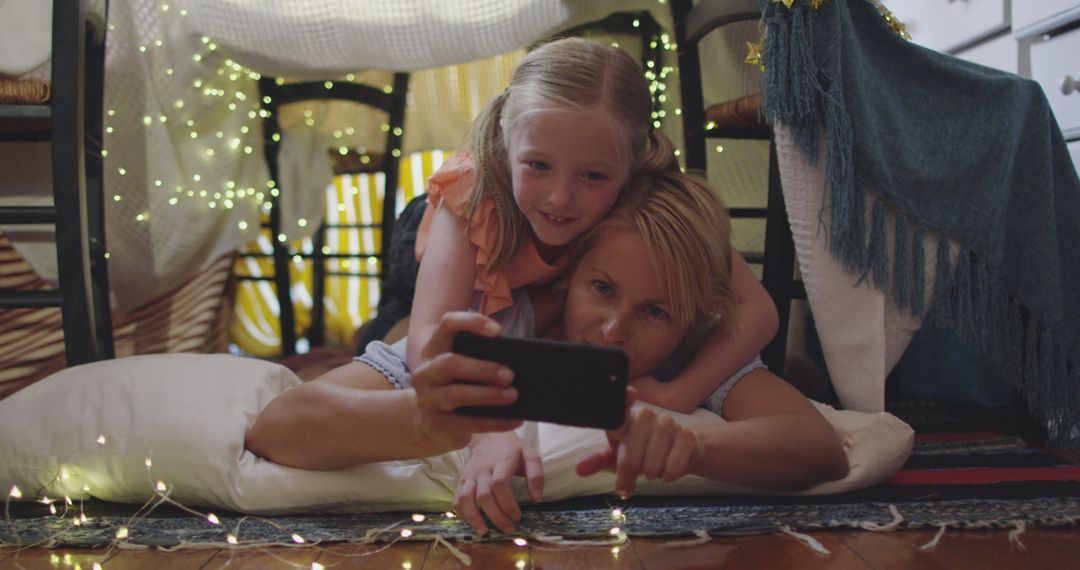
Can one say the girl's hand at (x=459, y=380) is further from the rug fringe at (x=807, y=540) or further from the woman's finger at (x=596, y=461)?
the rug fringe at (x=807, y=540)

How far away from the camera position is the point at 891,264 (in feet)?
3.36

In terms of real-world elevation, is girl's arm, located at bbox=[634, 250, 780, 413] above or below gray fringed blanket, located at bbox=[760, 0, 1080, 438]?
below

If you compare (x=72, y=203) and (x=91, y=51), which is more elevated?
(x=91, y=51)

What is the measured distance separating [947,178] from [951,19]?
2.74 feet

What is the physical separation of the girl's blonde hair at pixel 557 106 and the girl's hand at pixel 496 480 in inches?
9.5

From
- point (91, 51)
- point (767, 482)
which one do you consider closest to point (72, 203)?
point (91, 51)

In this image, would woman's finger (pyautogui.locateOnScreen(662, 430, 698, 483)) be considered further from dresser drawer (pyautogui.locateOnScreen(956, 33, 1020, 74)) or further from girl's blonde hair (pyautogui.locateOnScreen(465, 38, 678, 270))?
dresser drawer (pyautogui.locateOnScreen(956, 33, 1020, 74))

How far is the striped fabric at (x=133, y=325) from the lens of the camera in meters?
1.43

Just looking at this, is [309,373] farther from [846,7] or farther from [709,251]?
[846,7]

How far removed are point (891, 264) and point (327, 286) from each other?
1464mm

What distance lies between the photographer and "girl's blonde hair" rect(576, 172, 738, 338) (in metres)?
0.89

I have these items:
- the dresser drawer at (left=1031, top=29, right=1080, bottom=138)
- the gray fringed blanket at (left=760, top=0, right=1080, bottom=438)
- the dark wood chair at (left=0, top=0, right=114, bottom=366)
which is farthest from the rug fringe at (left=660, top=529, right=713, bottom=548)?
the dresser drawer at (left=1031, top=29, right=1080, bottom=138)

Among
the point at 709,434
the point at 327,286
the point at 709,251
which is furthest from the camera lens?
the point at 327,286

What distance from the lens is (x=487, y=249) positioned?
3.16 ft
